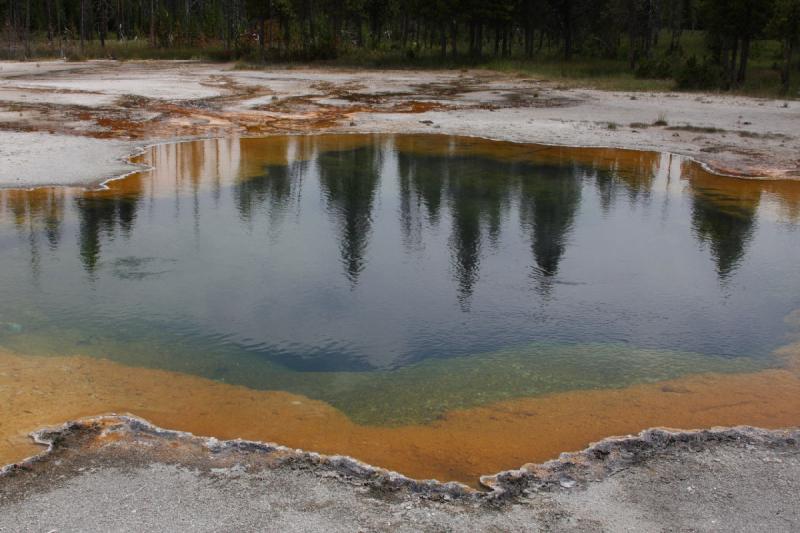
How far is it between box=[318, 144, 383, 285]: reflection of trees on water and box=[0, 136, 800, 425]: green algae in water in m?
0.06

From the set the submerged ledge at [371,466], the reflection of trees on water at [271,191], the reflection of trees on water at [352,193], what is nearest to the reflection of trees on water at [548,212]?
the reflection of trees on water at [352,193]

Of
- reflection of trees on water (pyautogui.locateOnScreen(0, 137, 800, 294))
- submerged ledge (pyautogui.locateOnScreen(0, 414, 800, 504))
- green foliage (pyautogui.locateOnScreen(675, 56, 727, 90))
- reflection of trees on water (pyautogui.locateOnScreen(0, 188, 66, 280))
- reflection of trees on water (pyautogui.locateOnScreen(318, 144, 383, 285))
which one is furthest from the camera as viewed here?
green foliage (pyautogui.locateOnScreen(675, 56, 727, 90))

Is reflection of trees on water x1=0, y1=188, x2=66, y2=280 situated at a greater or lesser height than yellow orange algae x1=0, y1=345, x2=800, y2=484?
greater

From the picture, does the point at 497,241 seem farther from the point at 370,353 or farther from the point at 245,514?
the point at 245,514

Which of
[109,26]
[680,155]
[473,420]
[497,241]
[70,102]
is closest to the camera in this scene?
[473,420]

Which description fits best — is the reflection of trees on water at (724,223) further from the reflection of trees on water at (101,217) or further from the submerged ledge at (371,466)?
the reflection of trees on water at (101,217)

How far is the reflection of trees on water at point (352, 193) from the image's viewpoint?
9.73 meters

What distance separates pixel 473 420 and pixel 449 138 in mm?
13370

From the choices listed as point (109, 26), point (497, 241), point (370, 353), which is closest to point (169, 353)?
point (370, 353)

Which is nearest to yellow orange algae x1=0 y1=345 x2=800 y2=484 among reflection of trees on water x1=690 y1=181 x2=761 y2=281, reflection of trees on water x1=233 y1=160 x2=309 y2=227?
reflection of trees on water x1=690 y1=181 x2=761 y2=281

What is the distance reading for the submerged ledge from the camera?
15.4 feet

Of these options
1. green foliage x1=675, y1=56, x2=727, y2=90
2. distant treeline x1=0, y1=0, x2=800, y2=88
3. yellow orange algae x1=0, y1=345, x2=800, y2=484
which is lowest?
yellow orange algae x1=0, y1=345, x2=800, y2=484

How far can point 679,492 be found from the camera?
15.2 ft

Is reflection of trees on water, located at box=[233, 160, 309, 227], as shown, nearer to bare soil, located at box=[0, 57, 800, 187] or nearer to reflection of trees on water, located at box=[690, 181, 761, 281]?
bare soil, located at box=[0, 57, 800, 187]
